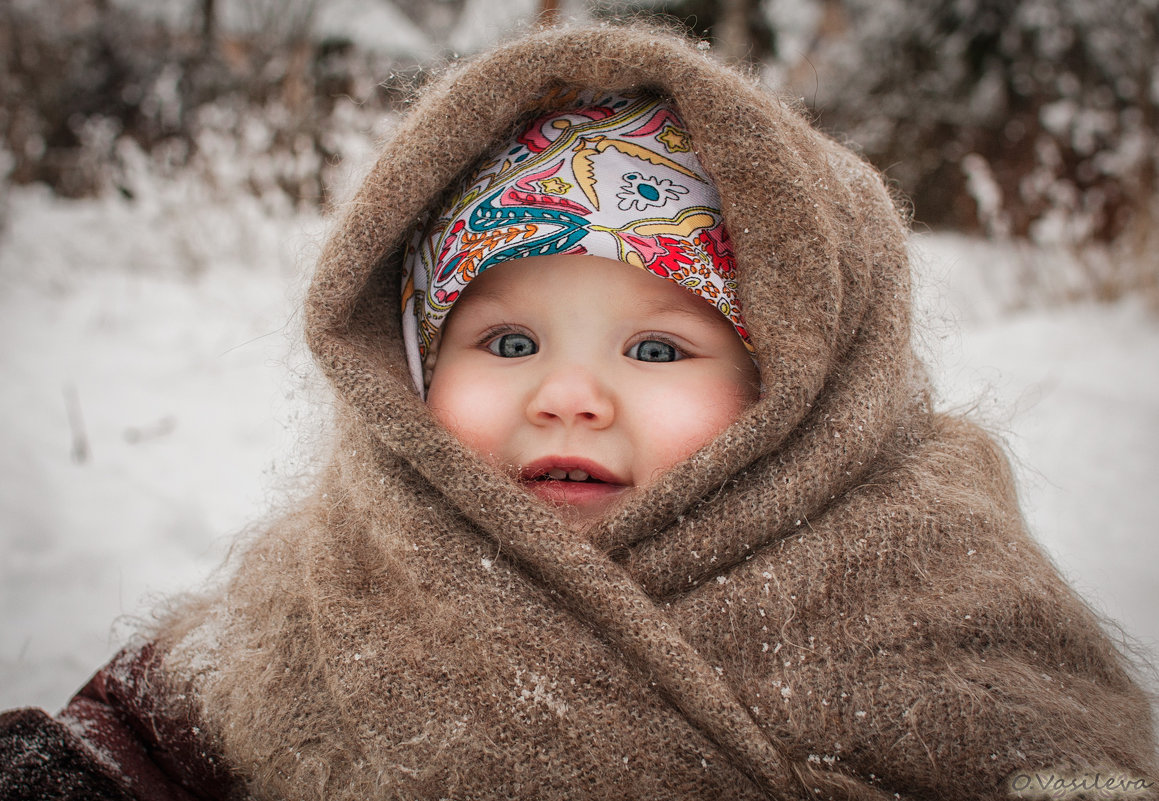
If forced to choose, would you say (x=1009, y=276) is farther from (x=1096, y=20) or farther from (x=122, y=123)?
(x=122, y=123)

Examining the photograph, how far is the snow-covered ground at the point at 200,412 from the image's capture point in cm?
196

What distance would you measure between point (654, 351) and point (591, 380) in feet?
0.45

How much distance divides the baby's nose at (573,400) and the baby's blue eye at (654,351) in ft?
0.31

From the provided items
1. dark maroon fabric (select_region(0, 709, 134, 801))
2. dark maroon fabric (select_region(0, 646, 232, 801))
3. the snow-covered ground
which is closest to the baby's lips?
the snow-covered ground

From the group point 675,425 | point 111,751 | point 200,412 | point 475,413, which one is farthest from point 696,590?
point 200,412

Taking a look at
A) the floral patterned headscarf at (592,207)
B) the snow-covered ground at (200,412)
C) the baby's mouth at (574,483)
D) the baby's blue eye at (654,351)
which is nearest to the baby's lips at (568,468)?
the baby's mouth at (574,483)

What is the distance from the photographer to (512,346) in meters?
1.42

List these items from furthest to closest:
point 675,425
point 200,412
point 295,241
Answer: point 295,241 < point 200,412 < point 675,425

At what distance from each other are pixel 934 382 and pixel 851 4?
10.0 meters

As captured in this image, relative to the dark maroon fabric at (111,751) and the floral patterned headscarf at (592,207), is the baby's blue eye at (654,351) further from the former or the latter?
the dark maroon fabric at (111,751)

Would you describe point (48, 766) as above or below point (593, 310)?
below

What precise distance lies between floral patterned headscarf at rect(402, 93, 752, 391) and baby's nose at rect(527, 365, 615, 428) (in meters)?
0.21

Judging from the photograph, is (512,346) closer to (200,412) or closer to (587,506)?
(587,506)

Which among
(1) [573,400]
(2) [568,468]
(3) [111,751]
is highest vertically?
(1) [573,400]
